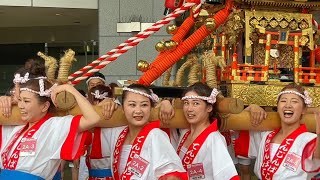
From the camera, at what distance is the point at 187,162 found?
10.4ft

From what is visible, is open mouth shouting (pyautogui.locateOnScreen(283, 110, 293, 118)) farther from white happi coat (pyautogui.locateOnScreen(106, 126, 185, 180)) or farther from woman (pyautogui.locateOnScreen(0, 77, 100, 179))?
woman (pyautogui.locateOnScreen(0, 77, 100, 179))

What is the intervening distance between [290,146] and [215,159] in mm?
453

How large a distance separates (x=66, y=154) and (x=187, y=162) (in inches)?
28.8

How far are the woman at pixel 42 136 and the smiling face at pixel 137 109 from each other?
0.79 ft

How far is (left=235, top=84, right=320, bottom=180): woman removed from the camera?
9.85 feet

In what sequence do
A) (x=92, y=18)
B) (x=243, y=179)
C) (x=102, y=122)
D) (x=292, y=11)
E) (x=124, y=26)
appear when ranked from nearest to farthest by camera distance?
(x=102, y=122), (x=243, y=179), (x=292, y=11), (x=124, y=26), (x=92, y=18)

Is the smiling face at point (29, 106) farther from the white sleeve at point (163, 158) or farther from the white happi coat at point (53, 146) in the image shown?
the white sleeve at point (163, 158)

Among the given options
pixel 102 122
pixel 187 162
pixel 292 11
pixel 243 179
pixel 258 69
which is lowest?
pixel 243 179

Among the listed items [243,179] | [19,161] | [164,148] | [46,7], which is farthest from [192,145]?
[46,7]

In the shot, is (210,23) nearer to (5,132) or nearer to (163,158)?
(163,158)

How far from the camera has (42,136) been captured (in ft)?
9.55

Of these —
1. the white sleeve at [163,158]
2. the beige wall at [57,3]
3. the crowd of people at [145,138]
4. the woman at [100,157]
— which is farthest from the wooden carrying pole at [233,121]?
the beige wall at [57,3]

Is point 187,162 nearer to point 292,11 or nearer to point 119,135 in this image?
point 119,135

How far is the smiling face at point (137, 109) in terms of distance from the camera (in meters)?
3.04
